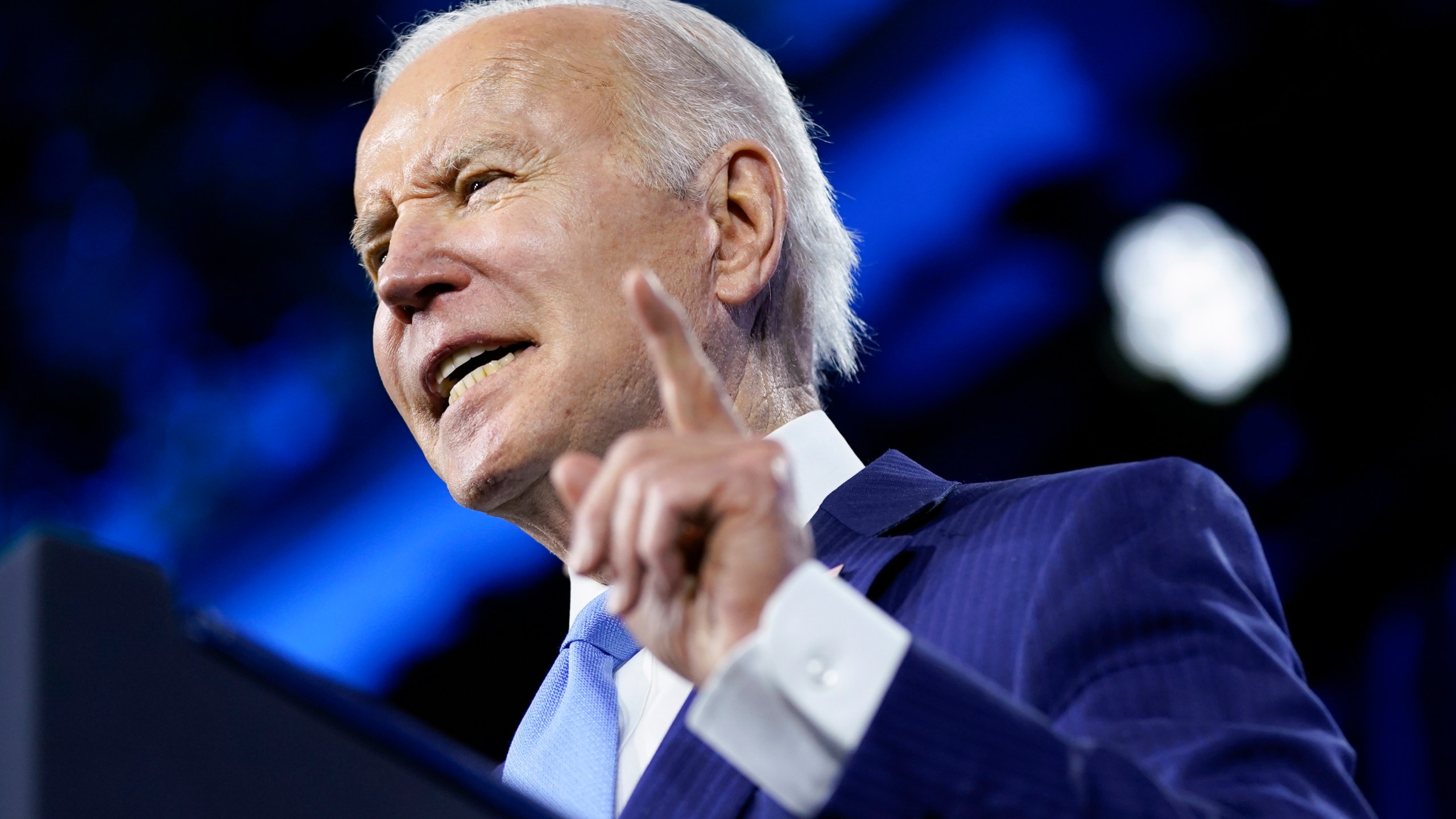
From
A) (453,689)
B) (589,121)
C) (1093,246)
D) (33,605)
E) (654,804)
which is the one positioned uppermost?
(33,605)

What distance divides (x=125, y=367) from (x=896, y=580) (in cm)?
241

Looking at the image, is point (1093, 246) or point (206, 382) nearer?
point (1093, 246)

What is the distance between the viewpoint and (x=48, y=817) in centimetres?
54

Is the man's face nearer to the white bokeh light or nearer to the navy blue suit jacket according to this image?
the navy blue suit jacket

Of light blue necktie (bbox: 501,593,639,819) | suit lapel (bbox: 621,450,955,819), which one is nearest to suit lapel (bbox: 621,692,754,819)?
suit lapel (bbox: 621,450,955,819)

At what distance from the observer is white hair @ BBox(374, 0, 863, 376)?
1.77 meters

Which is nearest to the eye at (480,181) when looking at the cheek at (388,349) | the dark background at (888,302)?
the cheek at (388,349)

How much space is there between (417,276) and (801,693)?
1.00 meters

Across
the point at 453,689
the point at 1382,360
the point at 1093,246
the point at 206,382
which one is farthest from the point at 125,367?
the point at 1382,360

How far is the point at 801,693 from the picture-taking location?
778 mm

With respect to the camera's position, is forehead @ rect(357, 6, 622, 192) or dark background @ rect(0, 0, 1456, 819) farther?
dark background @ rect(0, 0, 1456, 819)

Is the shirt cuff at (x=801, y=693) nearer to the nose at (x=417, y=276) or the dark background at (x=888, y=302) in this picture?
the nose at (x=417, y=276)

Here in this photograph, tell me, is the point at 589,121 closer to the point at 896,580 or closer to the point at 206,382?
the point at 896,580

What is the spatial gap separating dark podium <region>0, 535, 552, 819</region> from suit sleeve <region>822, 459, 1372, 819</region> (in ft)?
0.87
